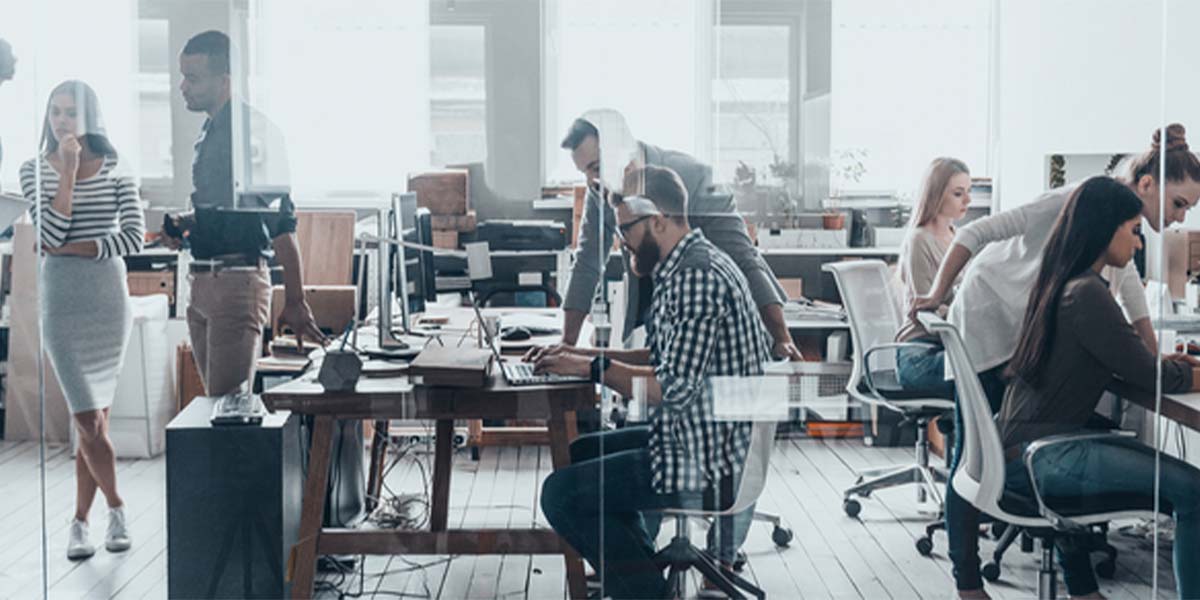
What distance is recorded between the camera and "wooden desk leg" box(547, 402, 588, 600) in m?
3.57

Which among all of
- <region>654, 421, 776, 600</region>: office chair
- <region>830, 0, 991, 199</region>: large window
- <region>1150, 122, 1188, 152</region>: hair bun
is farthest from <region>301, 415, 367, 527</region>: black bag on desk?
<region>1150, 122, 1188, 152</region>: hair bun

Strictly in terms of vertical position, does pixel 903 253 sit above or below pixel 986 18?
below

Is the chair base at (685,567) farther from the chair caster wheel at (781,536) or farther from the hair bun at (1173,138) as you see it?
the hair bun at (1173,138)

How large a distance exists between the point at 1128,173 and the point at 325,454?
8.06 ft

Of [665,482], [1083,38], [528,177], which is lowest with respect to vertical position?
[665,482]

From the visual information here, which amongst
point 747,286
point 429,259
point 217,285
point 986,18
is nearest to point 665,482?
point 747,286

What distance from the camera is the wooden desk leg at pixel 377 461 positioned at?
3586mm

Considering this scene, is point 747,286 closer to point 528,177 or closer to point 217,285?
point 528,177

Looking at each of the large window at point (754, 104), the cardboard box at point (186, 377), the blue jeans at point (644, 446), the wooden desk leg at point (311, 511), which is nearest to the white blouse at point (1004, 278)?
Result: the large window at point (754, 104)

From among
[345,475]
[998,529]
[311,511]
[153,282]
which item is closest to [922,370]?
[998,529]

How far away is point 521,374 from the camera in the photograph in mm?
3543

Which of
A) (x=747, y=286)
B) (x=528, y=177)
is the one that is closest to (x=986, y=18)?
(x=747, y=286)

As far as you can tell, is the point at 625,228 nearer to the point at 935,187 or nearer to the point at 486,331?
the point at 486,331

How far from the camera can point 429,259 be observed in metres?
3.54
